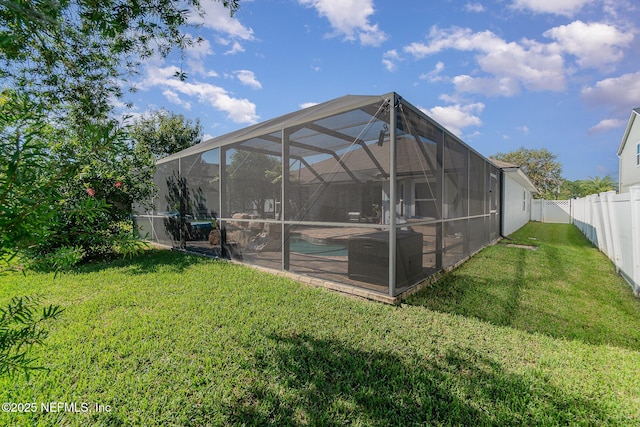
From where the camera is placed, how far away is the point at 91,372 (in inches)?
91.0

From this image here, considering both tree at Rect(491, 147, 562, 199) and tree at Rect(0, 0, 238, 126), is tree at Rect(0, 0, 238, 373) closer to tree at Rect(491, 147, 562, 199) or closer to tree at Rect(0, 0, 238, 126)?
tree at Rect(0, 0, 238, 126)

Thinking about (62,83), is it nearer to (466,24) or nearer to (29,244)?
(29,244)

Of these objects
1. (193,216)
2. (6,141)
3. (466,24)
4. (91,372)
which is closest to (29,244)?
(6,141)

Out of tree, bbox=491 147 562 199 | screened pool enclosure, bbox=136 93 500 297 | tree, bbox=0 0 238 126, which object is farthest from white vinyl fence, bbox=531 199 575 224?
tree, bbox=0 0 238 126

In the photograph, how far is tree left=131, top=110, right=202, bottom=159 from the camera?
14.6 meters

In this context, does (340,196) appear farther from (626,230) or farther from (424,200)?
(626,230)

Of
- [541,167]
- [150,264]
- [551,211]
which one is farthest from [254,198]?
[541,167]

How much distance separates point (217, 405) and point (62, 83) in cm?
513

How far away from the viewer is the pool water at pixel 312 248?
15.9ft

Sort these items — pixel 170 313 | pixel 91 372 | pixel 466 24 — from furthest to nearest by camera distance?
pixel 466 24, pixel 170 313, pixel 91 372

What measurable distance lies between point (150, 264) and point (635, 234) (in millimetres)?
9067

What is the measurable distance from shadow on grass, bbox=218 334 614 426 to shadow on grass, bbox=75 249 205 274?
167 inches

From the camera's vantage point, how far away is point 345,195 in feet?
14.0

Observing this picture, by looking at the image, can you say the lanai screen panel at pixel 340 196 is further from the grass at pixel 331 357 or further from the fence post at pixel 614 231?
the fence post at pixel 614 231
